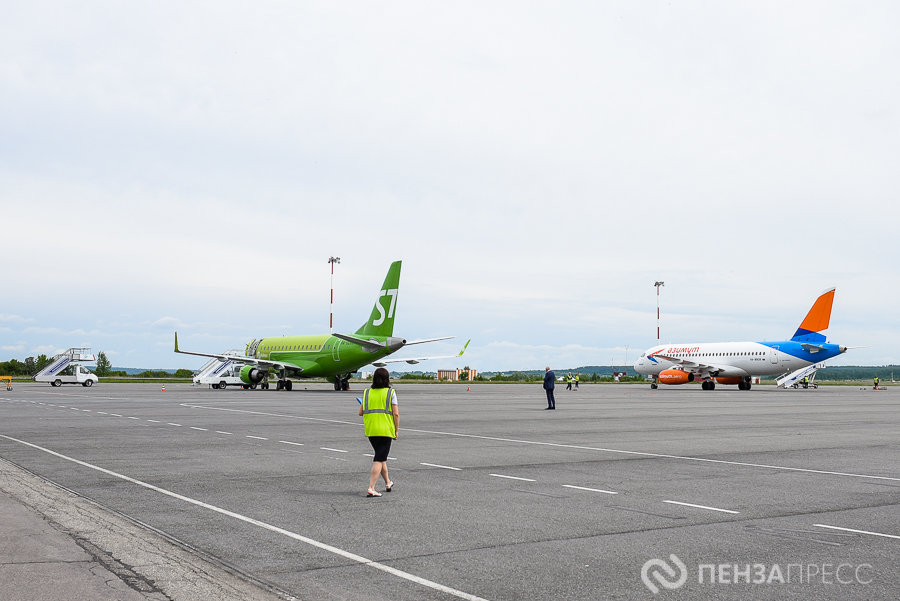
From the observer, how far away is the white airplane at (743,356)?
6069cm

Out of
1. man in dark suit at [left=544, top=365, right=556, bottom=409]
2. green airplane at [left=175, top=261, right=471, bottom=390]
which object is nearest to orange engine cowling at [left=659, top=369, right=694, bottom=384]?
green airplane at [left=175, top=261, right=471, bottom=390]

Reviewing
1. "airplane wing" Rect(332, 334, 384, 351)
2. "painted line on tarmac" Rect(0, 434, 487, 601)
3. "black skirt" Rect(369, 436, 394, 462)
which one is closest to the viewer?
"painted line on tarmac" Rect(0, 434, 487, 601)

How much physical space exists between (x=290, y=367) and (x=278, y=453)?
4032cm

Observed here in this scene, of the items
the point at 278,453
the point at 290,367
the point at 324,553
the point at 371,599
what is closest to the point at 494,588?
the point at 371,599

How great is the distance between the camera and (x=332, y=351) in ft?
166

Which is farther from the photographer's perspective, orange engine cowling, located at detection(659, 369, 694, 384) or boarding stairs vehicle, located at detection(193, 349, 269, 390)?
orange engine cowling, located at detection(659, 369, 694, 384)

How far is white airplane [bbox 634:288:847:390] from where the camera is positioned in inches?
2389

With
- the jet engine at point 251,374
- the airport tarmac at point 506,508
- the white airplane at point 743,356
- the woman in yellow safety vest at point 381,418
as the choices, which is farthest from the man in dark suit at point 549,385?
the white airplane at point 743,356

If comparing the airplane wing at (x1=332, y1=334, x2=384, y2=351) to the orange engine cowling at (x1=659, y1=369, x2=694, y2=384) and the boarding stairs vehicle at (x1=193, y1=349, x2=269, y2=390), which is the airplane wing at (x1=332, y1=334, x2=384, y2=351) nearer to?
the boarding stairs vehicle at (x1=193, y1=349, x2=269, y2=390)

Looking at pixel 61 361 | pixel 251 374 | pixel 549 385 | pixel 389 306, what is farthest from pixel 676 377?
pixel 61 361

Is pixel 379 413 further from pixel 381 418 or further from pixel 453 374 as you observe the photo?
pixel 453 374

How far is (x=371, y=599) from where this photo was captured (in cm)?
537

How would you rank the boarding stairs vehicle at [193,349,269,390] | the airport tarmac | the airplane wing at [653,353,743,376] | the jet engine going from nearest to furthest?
the airport tarmac → the jet engine → the boarding stairs vehicle at [193,349,269,390] → the airplane wing at [653,353,743,376]

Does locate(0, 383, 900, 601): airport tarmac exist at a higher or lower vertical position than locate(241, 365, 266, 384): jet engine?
lower
